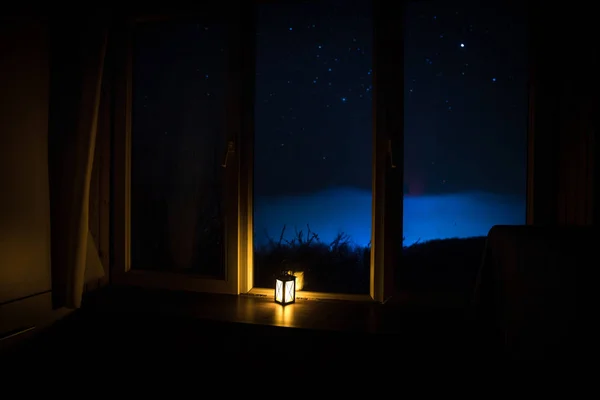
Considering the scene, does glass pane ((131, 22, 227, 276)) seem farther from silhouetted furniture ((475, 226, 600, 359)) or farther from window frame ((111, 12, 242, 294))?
silhouetted furniture ((475, 226, 600, 359))

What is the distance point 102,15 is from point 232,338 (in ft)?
5.29

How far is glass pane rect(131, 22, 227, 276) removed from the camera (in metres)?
2.13

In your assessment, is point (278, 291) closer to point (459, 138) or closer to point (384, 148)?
point (384, 148)

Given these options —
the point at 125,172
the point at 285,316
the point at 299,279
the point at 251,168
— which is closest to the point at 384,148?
the point at 251,168

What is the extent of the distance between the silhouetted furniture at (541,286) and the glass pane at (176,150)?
1.45 metres

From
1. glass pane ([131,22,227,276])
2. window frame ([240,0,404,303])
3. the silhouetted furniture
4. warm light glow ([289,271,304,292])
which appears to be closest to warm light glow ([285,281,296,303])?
warm light glow ([289,271,304,292])

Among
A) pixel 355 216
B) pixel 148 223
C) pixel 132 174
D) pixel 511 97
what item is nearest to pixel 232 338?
pixel 148 223

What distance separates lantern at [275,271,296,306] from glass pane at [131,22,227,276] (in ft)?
1.40

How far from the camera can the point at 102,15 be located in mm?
1782

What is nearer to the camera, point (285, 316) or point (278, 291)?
point (285, 316)

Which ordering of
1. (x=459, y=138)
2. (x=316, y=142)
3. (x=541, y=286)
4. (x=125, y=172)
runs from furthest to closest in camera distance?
(x=316, y=142), (x=459, y=138), (x=125, y=172), (x=541, y=286)

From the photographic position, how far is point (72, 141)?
1764 millimetres

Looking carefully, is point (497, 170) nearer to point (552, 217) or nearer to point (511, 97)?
point (511, 97)

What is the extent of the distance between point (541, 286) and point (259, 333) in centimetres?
102
